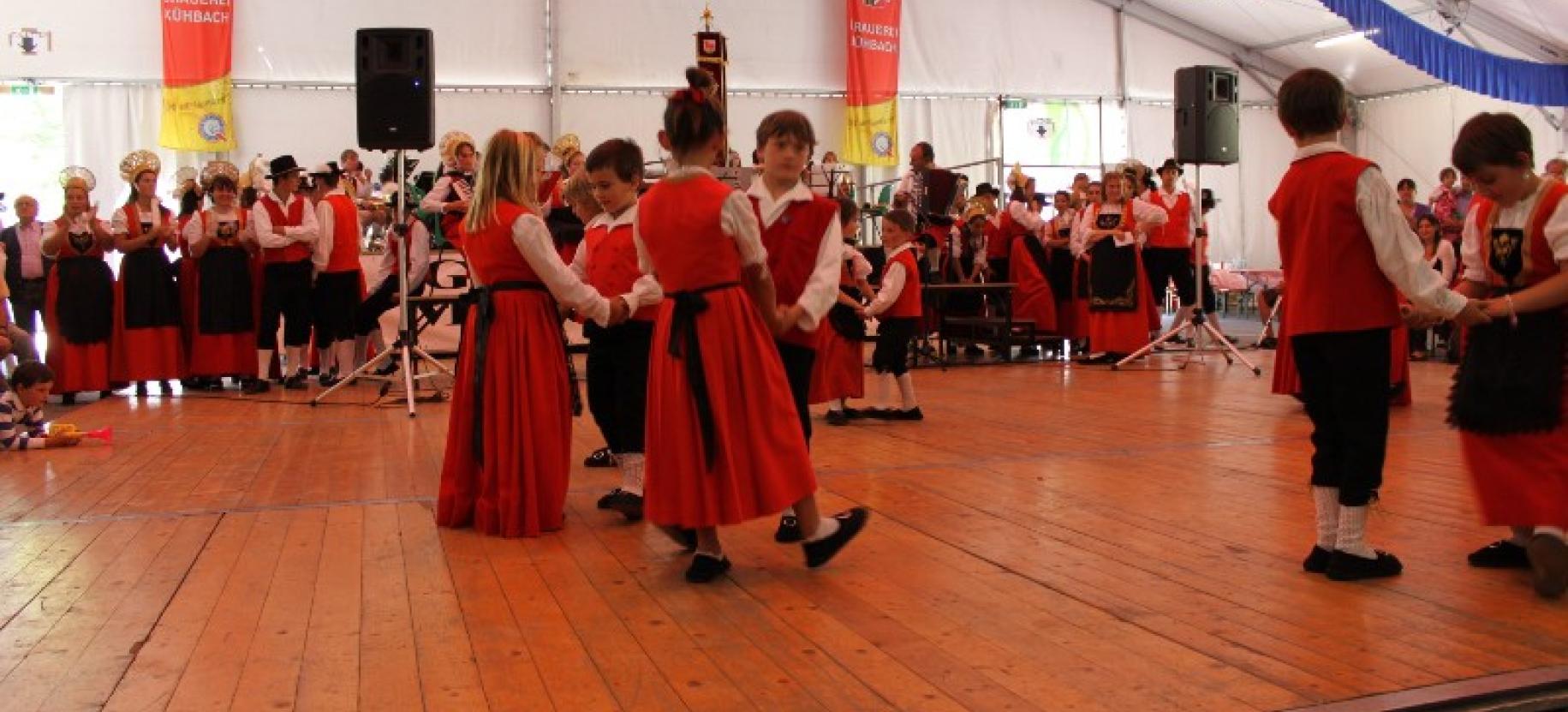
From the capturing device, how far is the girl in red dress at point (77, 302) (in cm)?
876

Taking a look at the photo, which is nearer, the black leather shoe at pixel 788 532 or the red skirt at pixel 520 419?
the black leather shoe at pixel 788 532

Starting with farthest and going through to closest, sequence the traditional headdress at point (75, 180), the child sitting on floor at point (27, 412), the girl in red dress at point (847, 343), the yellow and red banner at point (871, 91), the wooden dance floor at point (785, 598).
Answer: the yellow and red banner at point (871, 91)
the traditional headdress at point (75, 180)
the girl in red dress at point (847, 343)
the child sitting on floor at point (27, 412)
the wooden dance floor at point (785, 598)

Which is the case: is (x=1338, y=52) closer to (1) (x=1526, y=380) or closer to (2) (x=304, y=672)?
(1) (x=1526, y=380)

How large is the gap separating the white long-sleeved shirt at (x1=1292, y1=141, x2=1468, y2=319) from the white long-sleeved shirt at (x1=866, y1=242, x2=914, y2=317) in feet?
12.4

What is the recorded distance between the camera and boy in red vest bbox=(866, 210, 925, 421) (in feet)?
22.6

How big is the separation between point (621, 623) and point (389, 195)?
7.69 m

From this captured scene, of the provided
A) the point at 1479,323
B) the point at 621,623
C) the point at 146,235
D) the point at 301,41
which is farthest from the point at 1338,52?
the point at 621,623

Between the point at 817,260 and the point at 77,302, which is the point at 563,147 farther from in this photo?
the point at 817,260

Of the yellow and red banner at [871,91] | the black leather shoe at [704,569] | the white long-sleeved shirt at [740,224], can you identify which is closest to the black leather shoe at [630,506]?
the black leather shoe at [704,569]

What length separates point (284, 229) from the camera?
29.9 feet

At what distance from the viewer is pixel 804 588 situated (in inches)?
133

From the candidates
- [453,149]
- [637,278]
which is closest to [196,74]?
[453,149]

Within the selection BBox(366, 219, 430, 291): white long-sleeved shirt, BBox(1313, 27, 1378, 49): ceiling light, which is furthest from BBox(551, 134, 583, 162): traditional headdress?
BBox(1313, 27, 1378, 49): ceiling light

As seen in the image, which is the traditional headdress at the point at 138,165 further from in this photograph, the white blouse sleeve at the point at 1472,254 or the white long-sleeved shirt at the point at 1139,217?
the white blouse sleeve at the point at 1472,254
